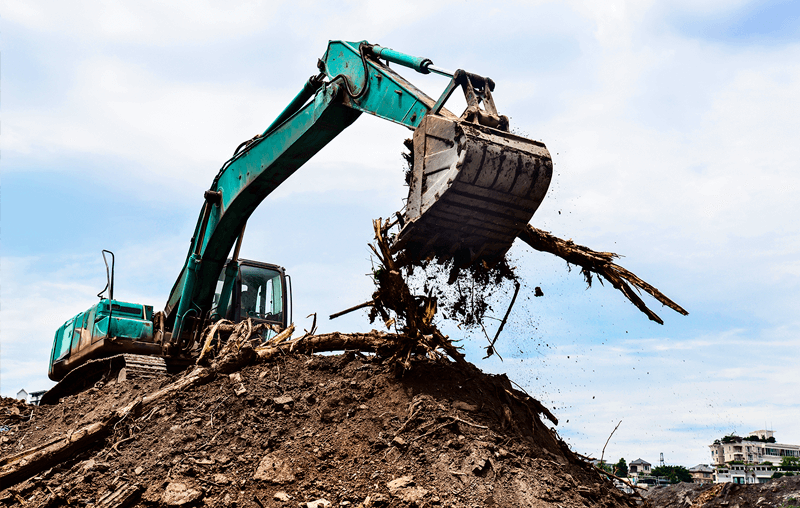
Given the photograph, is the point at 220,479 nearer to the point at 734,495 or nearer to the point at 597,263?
the point at 597,263

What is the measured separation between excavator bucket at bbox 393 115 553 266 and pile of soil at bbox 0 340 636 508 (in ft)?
4.33

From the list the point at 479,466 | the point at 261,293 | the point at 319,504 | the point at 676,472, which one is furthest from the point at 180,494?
the point at 676,472

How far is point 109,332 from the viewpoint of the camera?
888 cm

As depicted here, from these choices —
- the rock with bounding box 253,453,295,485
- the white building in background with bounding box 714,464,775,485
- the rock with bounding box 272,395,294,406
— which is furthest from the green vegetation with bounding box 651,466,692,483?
the rock with bounding box 253,453,295,485

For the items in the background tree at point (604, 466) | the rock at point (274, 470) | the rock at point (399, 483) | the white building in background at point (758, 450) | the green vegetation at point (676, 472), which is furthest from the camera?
the white building in background at point (758, 450)

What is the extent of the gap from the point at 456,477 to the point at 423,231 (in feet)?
6.24

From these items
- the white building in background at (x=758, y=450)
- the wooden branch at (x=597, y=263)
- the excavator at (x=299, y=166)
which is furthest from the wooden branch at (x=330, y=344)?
the white building in background at (x=758, y=450)

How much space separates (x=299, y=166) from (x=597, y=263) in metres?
3.63

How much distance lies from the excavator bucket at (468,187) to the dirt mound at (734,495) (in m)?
6.37

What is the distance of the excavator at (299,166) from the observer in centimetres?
513

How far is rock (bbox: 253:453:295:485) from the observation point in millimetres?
4898

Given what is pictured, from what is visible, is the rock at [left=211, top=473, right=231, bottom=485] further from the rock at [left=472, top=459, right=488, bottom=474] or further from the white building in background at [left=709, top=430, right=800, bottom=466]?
the white building in background at [left=709, top=430, right=800, bottom=466]

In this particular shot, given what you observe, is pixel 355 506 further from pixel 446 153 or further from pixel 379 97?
pixel 379 97

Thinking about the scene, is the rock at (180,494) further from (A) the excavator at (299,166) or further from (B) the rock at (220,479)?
(A) the excavator at (299,166)
